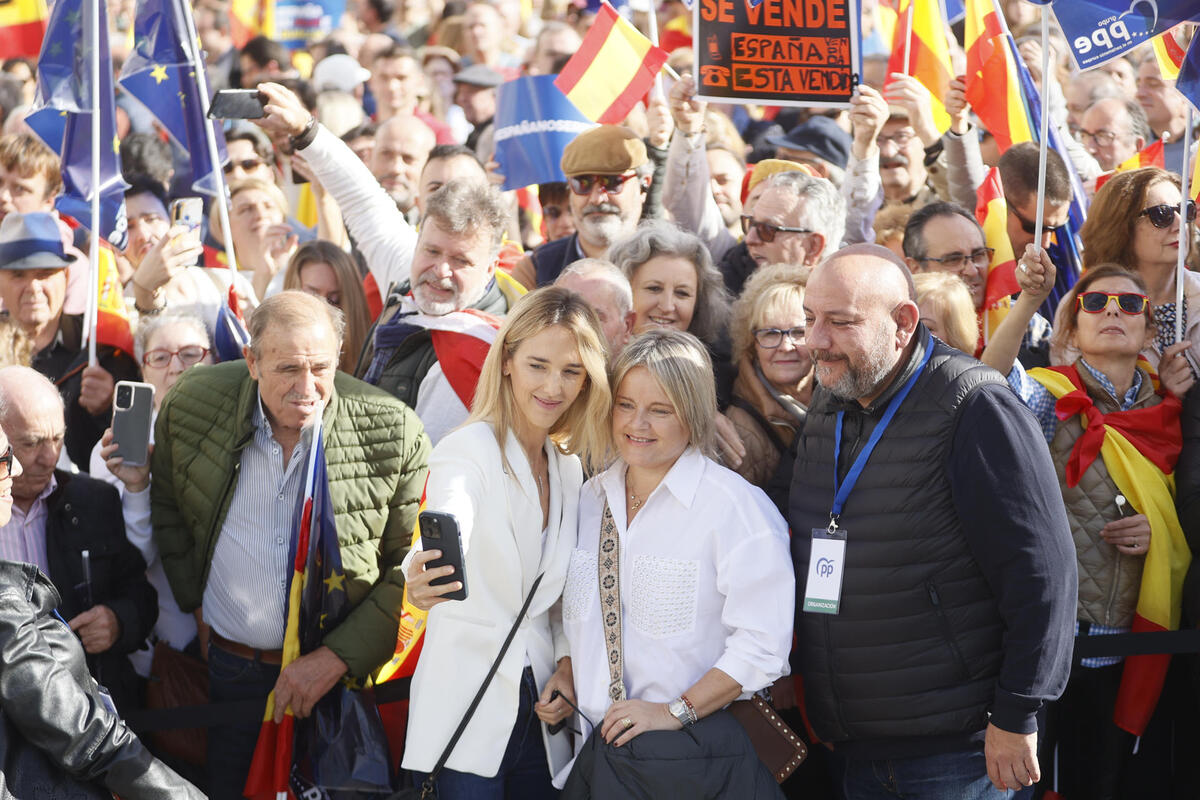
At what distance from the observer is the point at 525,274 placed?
6.22 meters

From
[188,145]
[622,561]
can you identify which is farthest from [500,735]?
[188,145]

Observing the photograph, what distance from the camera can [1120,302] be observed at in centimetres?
462

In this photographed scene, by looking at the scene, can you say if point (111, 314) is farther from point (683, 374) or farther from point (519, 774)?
point (683, 374)

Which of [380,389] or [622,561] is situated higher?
[380,389]

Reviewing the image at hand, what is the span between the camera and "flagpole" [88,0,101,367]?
5543mm

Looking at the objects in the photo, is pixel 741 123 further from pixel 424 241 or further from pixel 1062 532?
pixel 1062 532

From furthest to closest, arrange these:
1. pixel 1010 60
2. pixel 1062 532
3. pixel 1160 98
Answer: pixel 1160 98
pixel 1010 60
pixel 1062 532

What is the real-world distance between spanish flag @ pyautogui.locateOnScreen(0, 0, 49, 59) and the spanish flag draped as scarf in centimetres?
654

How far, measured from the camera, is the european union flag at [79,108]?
5977 millimetres

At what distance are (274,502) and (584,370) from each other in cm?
128

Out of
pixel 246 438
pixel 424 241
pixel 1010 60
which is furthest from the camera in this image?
pixel 1010 60

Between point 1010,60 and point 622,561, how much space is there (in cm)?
369

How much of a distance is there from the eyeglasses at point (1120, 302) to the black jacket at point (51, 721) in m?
3.37

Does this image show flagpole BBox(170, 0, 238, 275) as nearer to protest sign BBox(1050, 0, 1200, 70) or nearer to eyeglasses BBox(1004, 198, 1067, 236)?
eyeglasses BBox(1004, 198, 1067, 236)
